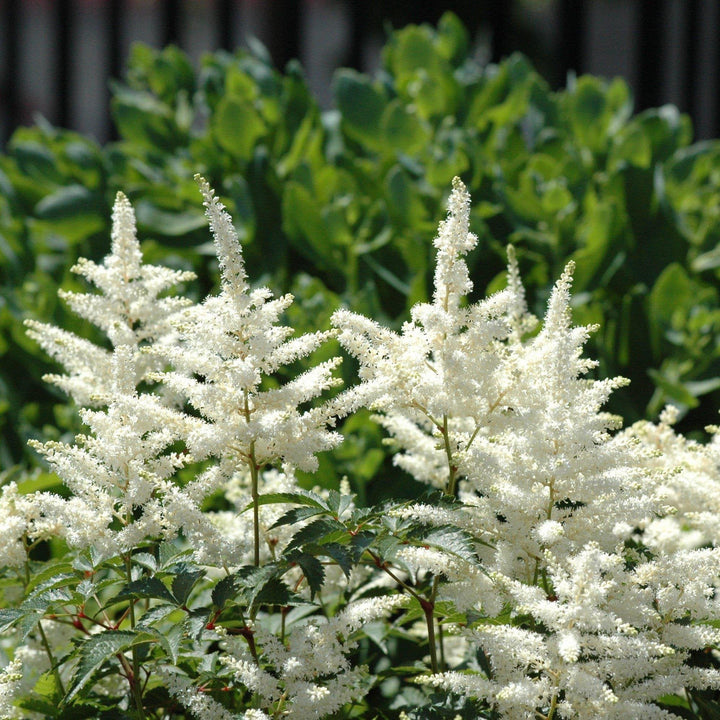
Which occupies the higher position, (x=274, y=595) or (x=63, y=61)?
(x=63, y=61)

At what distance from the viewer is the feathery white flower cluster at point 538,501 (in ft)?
4.89

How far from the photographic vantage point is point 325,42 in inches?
331

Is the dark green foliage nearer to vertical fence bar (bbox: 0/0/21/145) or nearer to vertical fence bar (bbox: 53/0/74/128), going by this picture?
vertical fence bar (bbox: 53/0/74/128)

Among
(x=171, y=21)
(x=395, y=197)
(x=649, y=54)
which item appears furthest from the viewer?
(x=649, y=54)

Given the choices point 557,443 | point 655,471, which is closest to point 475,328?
point 557,443

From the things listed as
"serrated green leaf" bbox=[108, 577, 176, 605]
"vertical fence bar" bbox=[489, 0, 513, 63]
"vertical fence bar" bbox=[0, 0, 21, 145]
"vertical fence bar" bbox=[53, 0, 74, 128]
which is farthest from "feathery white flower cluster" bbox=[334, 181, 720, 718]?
"vertical fence bar" bbox=[0, 0, 21, 145]

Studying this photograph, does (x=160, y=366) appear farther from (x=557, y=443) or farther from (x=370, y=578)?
Result: (x=557, y=443)

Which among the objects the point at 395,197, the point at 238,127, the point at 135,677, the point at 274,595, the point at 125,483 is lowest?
the point at 135,677

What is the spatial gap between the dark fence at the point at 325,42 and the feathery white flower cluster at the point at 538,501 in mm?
4997

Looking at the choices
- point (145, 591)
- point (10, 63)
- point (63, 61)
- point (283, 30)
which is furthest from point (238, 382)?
point (10, 63)

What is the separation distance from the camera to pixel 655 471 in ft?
5.67

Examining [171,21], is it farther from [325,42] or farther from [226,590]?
[226,590]

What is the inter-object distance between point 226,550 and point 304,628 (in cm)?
17

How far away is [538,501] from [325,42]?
7.37m
